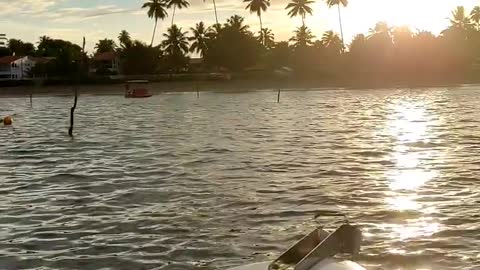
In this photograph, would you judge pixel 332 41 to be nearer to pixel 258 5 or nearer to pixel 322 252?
pixel 258 5

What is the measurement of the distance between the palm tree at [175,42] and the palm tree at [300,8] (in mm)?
22232

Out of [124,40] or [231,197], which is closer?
[231,197]

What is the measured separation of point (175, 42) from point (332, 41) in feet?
102

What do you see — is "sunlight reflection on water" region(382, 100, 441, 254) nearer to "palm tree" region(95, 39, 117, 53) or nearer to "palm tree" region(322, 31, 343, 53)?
"palm tree" region(322, 31, 343, 53)

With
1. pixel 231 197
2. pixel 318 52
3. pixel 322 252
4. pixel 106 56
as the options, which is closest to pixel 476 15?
pixel 318 52

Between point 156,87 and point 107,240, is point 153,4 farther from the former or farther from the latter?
point 107,240

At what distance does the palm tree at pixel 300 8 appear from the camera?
14612cm

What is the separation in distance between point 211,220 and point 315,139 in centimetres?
2079

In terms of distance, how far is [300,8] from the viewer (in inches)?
5797

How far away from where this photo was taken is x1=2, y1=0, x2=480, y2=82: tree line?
121 meters

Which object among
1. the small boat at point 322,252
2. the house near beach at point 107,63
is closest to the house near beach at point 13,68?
the house near beach at point 107,63

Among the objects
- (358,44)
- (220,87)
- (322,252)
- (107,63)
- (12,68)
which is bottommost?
(220,87)

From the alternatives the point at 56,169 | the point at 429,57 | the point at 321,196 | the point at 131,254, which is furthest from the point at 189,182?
the point at 429,57

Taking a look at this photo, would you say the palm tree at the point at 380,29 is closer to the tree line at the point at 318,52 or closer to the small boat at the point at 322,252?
the tree line at the point at 318,52
